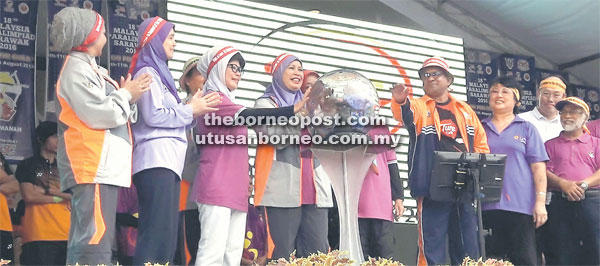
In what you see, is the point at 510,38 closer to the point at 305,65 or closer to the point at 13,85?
the point at 305,65

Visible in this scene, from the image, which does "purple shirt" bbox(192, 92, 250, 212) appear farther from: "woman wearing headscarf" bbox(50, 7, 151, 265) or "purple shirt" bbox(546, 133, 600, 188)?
"purple shirt" bbox(546, 133, 600, 188)

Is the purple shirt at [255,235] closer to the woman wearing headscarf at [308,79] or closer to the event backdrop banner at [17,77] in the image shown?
the woman wearing headscarf at [308,79]

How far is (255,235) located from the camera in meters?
5.98

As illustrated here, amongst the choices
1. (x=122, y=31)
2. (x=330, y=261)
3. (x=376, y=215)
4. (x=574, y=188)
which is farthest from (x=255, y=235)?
(x=574, y=188)

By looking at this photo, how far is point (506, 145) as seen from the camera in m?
6.27

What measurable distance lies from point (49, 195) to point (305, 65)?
2.66 meters


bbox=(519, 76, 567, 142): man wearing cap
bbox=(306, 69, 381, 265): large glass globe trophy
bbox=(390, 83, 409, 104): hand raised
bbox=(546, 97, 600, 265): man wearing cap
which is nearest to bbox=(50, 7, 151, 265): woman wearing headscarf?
bbox=(306, 69, 381, 265): large glass globe trophy

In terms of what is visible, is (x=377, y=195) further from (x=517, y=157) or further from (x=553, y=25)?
(x=553, y=25)

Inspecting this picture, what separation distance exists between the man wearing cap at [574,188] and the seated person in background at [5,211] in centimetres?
386

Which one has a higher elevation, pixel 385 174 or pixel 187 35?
pixel 187 35

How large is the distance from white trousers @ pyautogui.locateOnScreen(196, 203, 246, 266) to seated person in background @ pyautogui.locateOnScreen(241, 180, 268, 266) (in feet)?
2.47

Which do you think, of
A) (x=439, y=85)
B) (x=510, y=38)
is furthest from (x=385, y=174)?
(x=510, y=38)

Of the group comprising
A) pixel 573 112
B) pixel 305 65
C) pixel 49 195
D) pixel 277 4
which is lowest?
pixel 49 195

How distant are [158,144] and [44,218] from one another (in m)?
0.98
